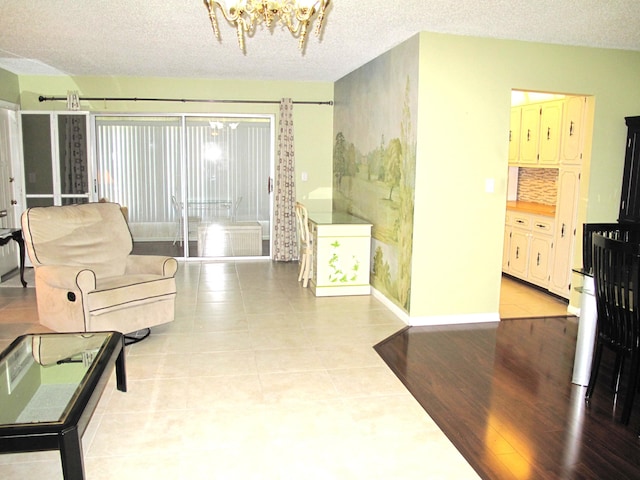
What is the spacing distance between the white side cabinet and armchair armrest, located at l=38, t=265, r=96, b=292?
244 centimetres

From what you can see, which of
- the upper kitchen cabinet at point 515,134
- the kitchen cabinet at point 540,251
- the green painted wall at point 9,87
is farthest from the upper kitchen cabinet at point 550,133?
the green painted wall at point 9,87

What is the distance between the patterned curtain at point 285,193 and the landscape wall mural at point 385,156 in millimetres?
848

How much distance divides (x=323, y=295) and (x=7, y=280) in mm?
3757

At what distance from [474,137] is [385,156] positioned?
3.32ft

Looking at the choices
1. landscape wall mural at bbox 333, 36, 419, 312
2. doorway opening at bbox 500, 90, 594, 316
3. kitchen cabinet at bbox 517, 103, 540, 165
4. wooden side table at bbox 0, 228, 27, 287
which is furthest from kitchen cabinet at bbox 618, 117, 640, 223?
wooden side table at bbox 0, 228, 27, 287

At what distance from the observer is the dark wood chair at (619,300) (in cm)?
288

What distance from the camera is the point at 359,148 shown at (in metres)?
6.33

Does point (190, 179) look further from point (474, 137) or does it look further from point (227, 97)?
point (474, 137)

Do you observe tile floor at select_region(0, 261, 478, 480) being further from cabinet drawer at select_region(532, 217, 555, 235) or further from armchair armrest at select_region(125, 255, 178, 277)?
cabinet drawer at select_region(532, 217, 555, 235)

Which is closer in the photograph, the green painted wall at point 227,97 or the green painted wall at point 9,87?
the green painted wall at point 9,87

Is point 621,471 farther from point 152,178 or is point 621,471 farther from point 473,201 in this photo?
point 152,178

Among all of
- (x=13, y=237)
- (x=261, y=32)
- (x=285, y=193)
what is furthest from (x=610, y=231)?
(x=13, y=237)

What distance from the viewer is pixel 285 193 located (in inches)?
294

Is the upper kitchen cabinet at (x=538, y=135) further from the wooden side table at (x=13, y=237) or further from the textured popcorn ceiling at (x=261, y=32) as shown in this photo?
the wooden side table at (x=13, y=237)
